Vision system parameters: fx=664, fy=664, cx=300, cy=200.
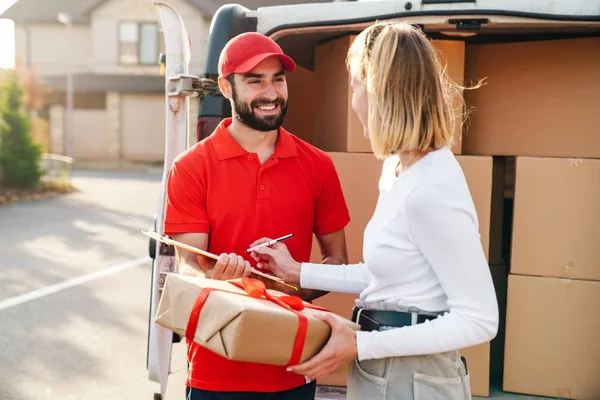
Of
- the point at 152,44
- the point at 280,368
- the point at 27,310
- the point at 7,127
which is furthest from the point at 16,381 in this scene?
the point at 152,44

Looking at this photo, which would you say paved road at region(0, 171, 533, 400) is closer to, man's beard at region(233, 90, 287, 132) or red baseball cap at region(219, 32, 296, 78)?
man's beard at region(233, 90, 287, 132)

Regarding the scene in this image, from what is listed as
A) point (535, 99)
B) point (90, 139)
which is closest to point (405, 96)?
point (535, 99)

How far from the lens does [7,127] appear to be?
1550cm

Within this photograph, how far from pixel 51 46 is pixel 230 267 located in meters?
32.7

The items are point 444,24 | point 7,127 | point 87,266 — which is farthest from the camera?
point 7,127

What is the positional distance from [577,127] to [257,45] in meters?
1.85

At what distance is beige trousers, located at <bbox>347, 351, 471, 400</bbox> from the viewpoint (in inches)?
62.4

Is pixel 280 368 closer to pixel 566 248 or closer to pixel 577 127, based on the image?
pixel 566 248

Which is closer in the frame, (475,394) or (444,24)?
(444,24)

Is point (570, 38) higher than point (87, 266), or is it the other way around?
point (570, 38)

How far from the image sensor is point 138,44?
94.5ft

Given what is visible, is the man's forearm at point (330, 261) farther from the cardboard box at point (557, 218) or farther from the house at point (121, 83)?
the house at point (121, 83)

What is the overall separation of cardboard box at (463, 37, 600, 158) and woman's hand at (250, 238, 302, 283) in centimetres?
167

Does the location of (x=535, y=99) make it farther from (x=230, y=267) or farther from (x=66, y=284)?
(x=66, y=284)
